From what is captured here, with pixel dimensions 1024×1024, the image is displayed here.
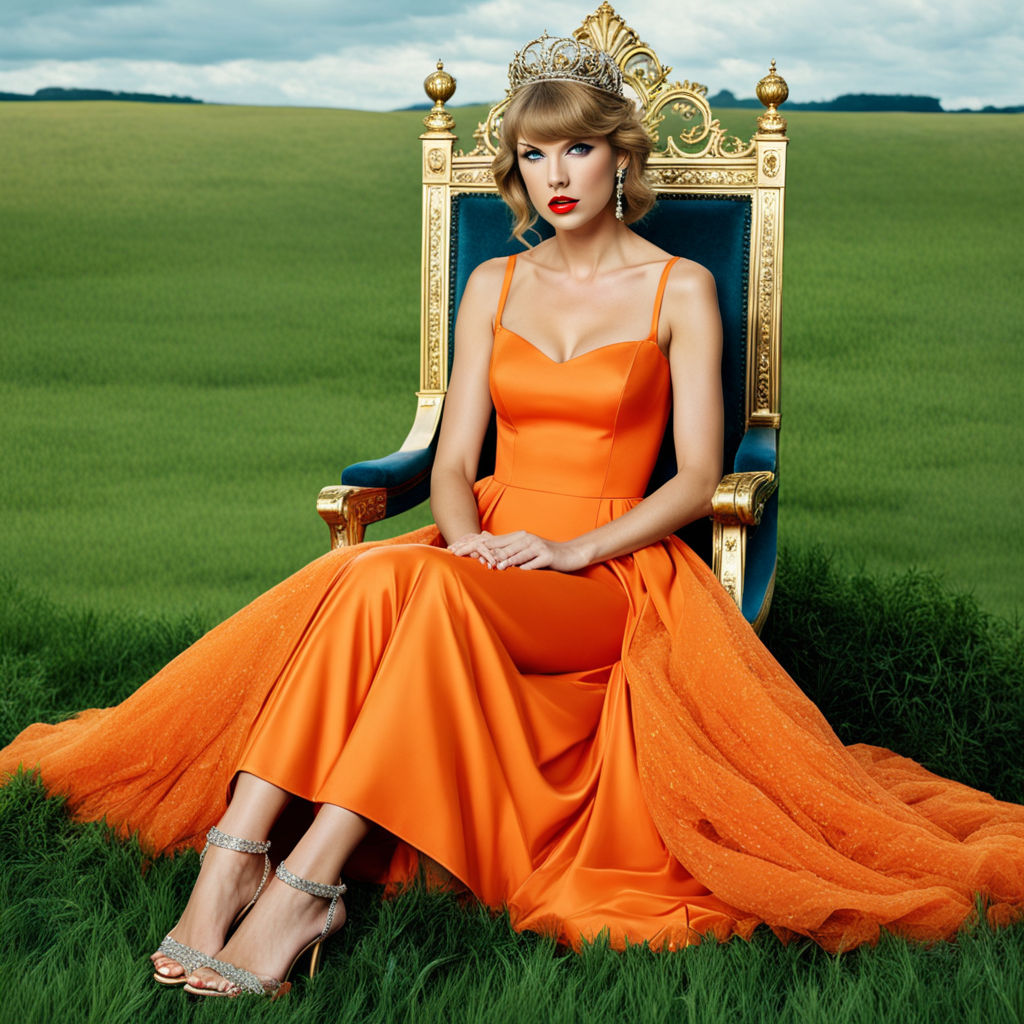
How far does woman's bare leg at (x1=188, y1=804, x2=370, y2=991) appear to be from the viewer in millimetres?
2055

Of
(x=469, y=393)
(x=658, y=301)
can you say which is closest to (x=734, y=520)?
(x=658, y=301)

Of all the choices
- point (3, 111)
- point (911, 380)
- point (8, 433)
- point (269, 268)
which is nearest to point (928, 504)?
point (911, 380)

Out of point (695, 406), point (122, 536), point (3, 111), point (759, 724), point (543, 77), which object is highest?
point (3, 111)

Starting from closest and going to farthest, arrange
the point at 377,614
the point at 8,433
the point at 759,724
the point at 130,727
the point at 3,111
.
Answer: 1. the point at 377,614
2. the point at 759,724
3. the point at 130,727
4. the point at 8,433
5. the point at 3,111

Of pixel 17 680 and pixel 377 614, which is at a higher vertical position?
pixel 377 614

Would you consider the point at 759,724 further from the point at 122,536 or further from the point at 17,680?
the point at 122,536

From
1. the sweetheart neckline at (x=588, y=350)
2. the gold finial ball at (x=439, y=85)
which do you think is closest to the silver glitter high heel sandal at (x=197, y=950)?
the sweetheart neckline at (x=588, y=350)

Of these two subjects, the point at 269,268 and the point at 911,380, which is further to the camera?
the point at 269,268

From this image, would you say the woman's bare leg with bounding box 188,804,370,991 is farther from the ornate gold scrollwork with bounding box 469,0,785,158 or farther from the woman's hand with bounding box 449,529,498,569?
the ornate gold scrollwork with bounding box 469,0,785,158

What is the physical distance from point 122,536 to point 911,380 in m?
4.55

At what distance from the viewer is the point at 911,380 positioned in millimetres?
7578

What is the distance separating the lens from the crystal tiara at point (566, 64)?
285 centimetres

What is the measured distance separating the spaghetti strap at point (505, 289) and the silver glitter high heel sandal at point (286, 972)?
1.40m

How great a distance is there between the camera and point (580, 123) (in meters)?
2.80
